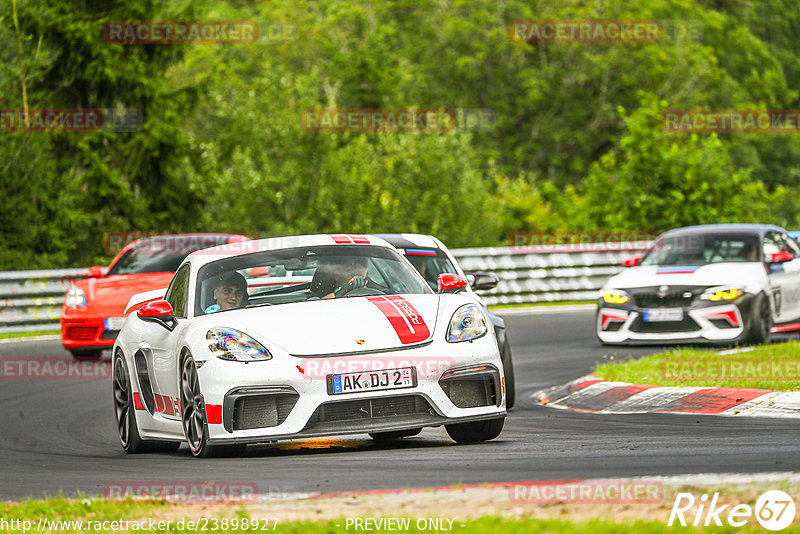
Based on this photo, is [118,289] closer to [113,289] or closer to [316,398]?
[113,289]

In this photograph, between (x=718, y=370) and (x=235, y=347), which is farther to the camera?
(x=718, y=370)

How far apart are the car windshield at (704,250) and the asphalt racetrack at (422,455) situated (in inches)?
206

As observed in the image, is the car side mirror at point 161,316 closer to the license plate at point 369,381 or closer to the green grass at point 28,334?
the license plate at point 369,381

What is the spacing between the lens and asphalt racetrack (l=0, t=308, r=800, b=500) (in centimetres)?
714

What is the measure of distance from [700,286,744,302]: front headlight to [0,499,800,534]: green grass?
35.2ft

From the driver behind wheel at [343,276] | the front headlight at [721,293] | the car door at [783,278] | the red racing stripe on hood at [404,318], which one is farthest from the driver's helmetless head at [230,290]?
the car door at [783,278]

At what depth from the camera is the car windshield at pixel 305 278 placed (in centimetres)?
919

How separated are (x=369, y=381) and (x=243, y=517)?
7.64ft

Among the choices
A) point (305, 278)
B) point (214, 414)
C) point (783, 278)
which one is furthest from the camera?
point (783, 278)

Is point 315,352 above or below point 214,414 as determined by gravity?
above

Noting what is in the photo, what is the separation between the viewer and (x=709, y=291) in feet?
53.5

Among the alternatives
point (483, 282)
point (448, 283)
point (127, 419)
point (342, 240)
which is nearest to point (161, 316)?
point (127, 419)

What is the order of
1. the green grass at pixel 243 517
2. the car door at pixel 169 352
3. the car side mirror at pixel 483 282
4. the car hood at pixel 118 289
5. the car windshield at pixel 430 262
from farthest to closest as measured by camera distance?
the car hood at pixel 118 289
the car side mirror at pixel 483 282
the car windshield at pixel 430 262
the car door at pixel 169 352
the green grass at pixel 243 517

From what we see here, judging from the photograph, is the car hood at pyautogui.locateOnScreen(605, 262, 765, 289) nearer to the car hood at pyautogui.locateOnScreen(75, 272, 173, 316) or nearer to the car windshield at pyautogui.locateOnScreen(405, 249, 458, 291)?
the car windshield at pyautogui.locateOnScreen(405, 249, 458, 291)
